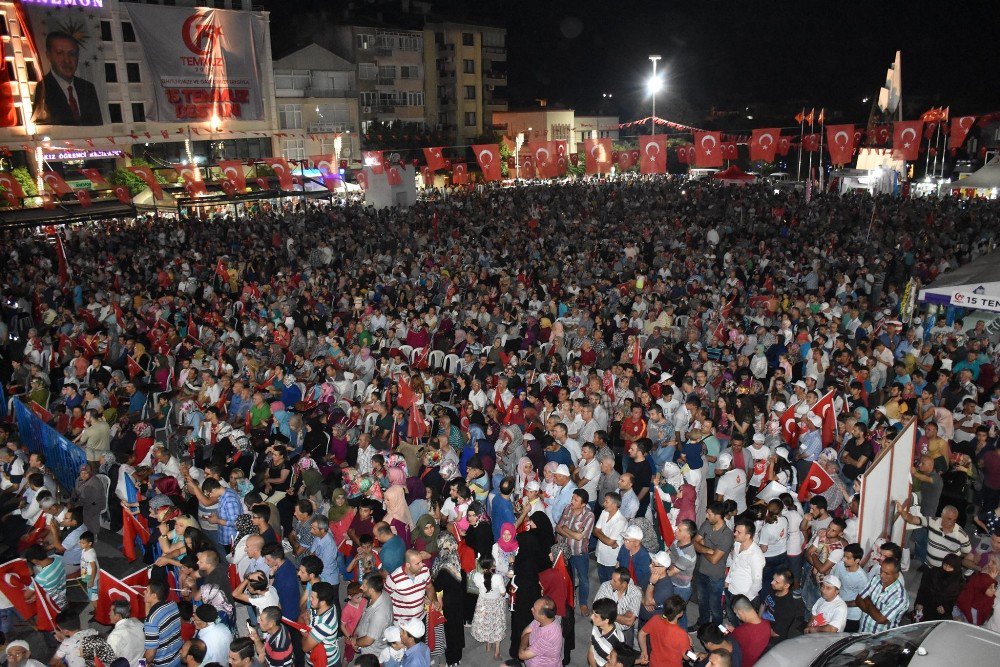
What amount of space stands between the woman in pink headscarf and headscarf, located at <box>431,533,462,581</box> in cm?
62

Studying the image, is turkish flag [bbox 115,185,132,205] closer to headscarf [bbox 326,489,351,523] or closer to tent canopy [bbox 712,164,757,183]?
headscarf [bbox 326,489,351,523]

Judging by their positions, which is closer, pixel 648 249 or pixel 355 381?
pixel 355 381

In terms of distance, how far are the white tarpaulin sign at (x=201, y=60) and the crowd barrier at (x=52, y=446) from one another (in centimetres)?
3281

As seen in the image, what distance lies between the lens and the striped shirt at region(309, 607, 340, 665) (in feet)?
15.9

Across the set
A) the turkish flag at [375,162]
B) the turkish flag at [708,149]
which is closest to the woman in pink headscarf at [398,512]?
the turkish flag at [708,149]

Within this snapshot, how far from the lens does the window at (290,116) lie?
4378cm

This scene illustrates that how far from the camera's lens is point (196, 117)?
39031 mm

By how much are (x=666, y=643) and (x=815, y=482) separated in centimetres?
269

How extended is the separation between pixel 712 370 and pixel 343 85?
42872 millimetres

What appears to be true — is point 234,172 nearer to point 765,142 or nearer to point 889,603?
point 765,142

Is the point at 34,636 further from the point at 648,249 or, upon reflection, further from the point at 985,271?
the point at 648,249

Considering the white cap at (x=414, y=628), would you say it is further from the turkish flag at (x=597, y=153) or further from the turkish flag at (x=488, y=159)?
the turkish flag at (x=597, y=153)

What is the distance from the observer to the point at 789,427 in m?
7.75

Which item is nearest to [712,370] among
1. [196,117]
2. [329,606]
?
[329,606]
